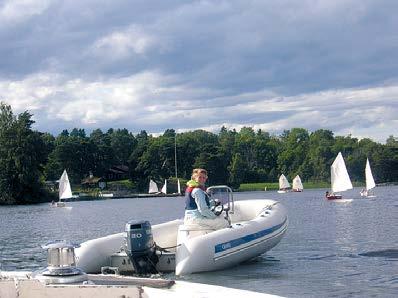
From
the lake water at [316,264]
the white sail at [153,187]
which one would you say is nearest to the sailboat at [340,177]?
the lake water at [316,264]

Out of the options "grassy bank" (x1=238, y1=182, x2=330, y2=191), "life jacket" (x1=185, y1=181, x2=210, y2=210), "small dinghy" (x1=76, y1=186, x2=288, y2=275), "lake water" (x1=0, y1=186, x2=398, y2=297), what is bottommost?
"lake water" (x1=0, y1=186, x2=398, y2=297)

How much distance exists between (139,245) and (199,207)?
1869 mm

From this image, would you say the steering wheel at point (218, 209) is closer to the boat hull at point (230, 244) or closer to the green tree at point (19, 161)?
the boat hull at point (230, 244)

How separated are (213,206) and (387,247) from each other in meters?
6.76

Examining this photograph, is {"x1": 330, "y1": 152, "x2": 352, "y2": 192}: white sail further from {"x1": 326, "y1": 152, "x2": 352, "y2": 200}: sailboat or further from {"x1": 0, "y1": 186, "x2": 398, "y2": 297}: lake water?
{"x1": 0, "y1": 186, "x2": 398, "y2": 297}: lake water

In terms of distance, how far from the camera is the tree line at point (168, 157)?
8688 cm

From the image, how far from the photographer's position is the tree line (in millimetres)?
86875

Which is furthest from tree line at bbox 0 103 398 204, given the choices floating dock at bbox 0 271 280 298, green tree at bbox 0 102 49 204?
floating dock at bbox 0 271 280 298

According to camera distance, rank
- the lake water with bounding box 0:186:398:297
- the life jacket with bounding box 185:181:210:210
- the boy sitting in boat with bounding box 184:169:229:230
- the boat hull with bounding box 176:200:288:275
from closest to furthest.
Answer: the lake water with bounding box 0:186:398:297, the boat hull with bounding box 176:200:288:275, the boy sitting in boat with bounding box 184:169:229:230, the life jacket with bounding box 185:181:210:210

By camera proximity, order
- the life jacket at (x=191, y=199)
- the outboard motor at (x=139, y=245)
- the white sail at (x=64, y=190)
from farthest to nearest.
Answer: the white sail at (x=64, y=190) → the life jacket at (x=191, y=199) → the outboard motor at (x=139, y=245)

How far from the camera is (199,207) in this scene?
14.4 metres

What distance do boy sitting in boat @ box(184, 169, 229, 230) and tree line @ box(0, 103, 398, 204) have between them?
73.4 meters

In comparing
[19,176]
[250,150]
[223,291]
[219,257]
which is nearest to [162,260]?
[219,257]

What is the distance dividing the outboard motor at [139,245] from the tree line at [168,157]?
7443cm
